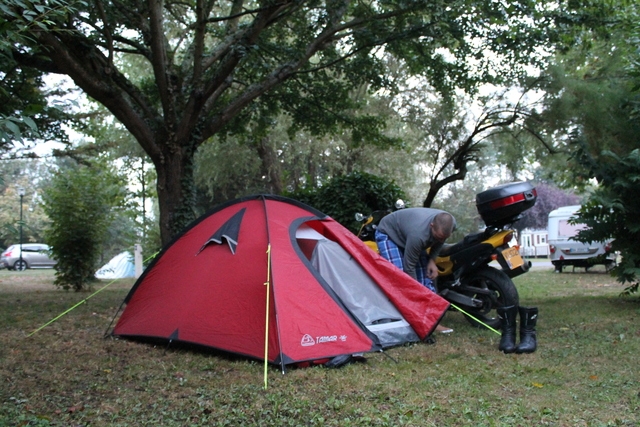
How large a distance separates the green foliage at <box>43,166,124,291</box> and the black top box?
7.79 metres

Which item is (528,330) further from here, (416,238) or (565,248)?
(565,248)

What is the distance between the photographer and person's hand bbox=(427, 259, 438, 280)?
21.3 ft

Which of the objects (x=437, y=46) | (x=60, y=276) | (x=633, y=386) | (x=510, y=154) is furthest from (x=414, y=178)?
(x=633, y=386)

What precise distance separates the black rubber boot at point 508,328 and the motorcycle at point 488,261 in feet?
1.85

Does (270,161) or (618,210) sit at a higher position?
(270,161)

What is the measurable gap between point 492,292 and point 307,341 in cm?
248

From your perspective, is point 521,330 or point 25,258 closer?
point 521,330

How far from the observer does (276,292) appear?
5082mm

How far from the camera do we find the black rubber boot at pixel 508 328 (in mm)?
5531

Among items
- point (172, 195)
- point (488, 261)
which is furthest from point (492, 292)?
point (172, 195)

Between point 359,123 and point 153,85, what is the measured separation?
14.0 feet

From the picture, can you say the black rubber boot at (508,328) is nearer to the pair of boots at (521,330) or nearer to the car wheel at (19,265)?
the pair of boots at (521,330)

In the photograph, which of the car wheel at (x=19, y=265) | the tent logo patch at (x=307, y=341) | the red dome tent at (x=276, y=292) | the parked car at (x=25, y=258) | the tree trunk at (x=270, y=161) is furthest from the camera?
the parked car at (x=25, y=258)

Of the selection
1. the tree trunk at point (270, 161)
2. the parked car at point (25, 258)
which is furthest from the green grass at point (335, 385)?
the parked car at point (25, 258)
